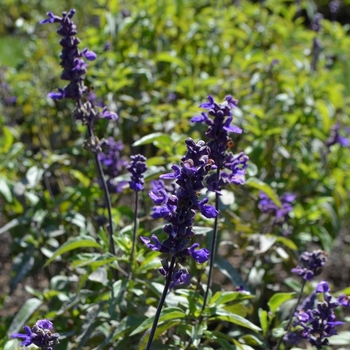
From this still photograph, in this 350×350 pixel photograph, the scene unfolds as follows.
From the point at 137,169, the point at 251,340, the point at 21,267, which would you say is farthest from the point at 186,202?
the point at 21,267

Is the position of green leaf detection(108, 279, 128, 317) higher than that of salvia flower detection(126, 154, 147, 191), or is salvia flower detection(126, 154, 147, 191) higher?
salvia flower detection(126, 154, 147, 191)

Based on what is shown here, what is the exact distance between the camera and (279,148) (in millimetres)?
4199

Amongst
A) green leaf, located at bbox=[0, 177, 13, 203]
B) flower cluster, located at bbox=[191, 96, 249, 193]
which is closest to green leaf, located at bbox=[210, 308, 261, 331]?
flower cluster, located at bbox=[191, 96, 249, 193]

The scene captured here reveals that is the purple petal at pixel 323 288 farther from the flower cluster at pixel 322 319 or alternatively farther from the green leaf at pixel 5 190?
the green leaf at pixel 5 190

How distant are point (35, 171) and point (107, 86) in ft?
3.05

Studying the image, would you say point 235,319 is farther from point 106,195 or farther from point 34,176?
point 34,176

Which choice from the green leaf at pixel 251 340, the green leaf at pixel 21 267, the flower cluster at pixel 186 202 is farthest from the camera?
the green leaf at pixel 21 267

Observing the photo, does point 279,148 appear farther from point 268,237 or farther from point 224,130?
point 224,130

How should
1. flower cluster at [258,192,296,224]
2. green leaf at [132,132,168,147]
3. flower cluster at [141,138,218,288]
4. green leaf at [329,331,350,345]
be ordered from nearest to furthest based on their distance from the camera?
flower cluster at [141,138,218,288] → green leaf at [329,331,350,345] → green leaf at [132,132,168,147] → flower cluster at [258,192,296,224]

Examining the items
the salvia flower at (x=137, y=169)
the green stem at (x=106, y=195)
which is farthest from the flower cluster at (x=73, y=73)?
the salvia flower at (x=137, y=169)

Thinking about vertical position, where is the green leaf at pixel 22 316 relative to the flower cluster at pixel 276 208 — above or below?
below

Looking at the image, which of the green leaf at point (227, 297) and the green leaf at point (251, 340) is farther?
the green leaf at point (251, 340)

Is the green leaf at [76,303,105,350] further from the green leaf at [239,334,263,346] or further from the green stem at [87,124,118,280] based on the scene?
the green leaf at [239,334,263,346]

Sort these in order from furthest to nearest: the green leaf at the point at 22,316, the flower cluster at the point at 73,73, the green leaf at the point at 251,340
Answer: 1. the green leaf at the point at 22,316
2. the green leaf at the point at 251,340
3. the flower cluster at the point at 73,73
